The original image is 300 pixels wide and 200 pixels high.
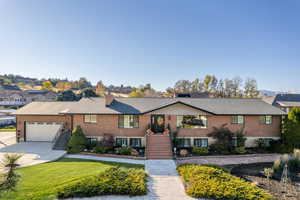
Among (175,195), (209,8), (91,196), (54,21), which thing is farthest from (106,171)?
(209,8)

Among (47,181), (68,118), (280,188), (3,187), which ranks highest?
(68,118)

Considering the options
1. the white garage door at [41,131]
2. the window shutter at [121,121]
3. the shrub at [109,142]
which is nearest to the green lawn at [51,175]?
the shrub at [109,142]

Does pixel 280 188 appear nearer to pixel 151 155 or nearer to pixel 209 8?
pixel 151 155

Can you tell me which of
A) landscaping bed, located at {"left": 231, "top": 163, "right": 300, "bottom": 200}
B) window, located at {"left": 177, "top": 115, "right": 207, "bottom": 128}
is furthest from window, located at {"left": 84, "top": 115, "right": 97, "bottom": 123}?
landscaping bed, located at {"left": 231, "top": 163, "right": 300, "bottom": 200}

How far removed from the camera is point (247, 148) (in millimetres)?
19609

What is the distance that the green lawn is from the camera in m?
9.27

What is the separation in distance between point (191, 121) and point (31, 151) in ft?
60.1

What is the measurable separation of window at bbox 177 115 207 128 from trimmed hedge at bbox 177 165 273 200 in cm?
798

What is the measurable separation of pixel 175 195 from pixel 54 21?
22367mm

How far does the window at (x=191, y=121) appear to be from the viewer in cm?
1994

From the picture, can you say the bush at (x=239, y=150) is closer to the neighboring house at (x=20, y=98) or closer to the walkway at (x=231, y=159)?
the walkway at (x=231, y=159)

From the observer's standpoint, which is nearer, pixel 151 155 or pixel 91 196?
pixel 91 196

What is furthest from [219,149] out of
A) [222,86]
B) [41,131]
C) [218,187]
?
[222,86]

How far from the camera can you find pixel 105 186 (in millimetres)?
9938
